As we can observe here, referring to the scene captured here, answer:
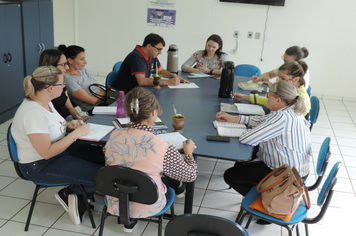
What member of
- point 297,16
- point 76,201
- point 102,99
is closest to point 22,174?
point 76,201

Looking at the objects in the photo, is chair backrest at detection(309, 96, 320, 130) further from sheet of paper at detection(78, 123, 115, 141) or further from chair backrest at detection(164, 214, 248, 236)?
chair backrest at detection(164, 214, 248, 236)

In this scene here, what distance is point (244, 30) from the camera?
20.9 feet

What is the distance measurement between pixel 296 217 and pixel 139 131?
3.53 ft

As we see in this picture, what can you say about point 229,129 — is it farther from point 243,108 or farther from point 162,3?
point 162,3

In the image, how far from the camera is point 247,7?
6.21 metres

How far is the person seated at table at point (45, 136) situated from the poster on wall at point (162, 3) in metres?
4.54

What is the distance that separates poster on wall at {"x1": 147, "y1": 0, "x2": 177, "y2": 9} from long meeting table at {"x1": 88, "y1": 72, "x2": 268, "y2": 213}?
281 centimetres

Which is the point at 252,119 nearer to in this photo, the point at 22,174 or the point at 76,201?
the point at 76,201

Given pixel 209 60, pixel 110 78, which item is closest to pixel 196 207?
pixel 110 78

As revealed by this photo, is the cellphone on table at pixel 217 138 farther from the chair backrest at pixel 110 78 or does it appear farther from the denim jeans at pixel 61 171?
the chair backrest at pixel 110 78

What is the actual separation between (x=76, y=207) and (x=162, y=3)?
4.88 metres

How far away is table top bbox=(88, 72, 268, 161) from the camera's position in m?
2.17

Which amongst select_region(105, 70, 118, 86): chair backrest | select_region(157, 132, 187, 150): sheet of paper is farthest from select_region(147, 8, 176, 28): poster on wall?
select_region(157, 132, 187, 150): sheet of paper

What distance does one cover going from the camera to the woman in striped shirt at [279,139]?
226 centimetres
